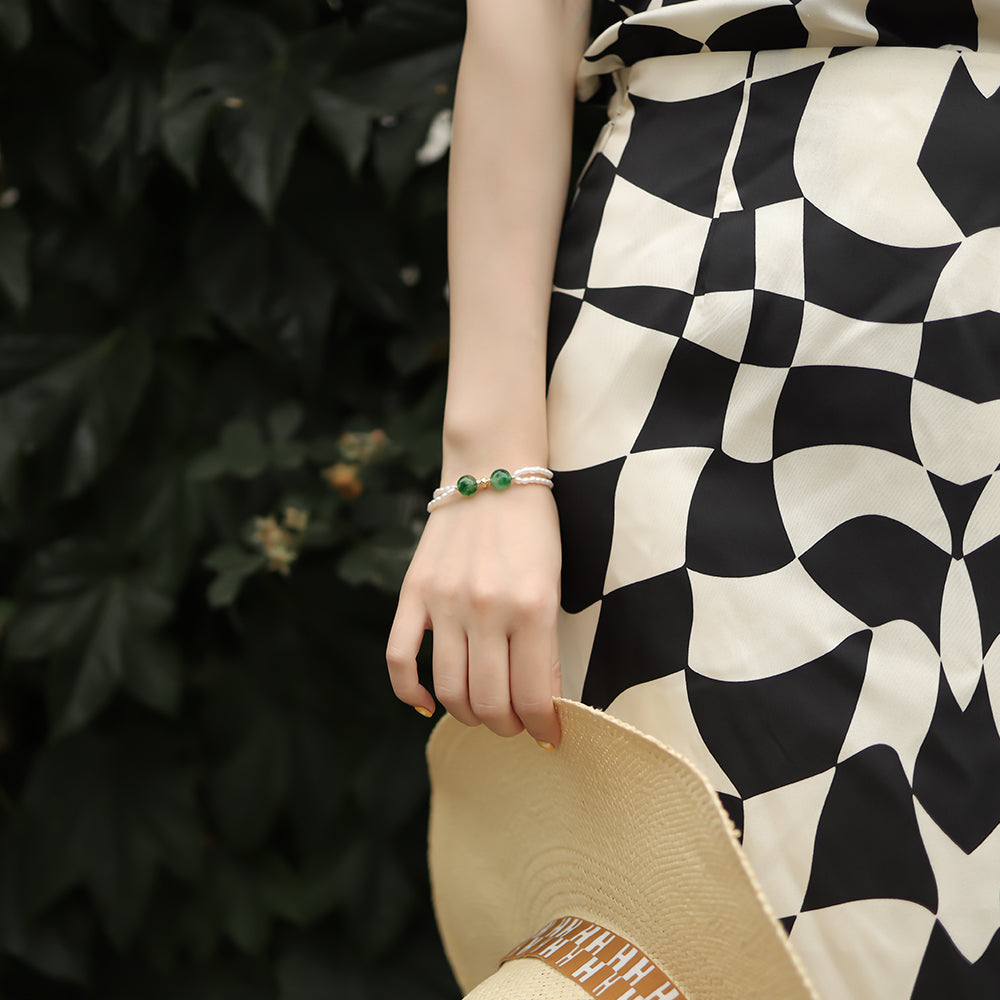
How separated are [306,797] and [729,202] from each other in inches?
31.7

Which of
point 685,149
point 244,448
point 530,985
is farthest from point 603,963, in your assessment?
point 244,448

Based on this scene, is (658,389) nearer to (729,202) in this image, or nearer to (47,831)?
(729,202)

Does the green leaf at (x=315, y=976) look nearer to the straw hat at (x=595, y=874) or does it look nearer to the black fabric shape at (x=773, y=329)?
the straw hat at (x=595, y=874)

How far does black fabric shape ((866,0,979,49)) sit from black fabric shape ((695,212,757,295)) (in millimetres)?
125

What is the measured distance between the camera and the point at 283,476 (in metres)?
0.95

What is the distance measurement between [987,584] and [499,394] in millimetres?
281

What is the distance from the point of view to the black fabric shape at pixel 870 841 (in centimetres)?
46

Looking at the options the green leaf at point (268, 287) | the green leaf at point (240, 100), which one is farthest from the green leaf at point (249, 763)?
the green leaf at point (240, 100)

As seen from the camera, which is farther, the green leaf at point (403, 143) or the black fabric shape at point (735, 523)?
the green leaf at point (403, 143)

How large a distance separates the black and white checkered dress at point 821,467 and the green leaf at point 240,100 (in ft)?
1.24

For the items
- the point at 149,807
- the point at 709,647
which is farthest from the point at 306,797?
the point at 709,647

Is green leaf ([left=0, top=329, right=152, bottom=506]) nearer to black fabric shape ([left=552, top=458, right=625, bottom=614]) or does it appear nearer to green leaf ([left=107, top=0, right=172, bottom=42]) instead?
green leaf ([left=107, top=0, right=172, bottom=42])

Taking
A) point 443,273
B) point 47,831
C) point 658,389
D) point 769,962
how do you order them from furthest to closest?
point 47,831 → point 443,273 → point 658,389 → point 769,962

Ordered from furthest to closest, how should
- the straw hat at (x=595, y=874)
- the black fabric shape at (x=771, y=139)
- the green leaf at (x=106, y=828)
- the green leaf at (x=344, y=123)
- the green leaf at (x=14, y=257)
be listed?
the green leaf at (x=106, y=828), the green leaf at (x=14, y=257), the green leaf at (x=344, y=123), the black fabric shape at (x=771, y=139), the straw hat at (x=595, y=874)
